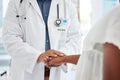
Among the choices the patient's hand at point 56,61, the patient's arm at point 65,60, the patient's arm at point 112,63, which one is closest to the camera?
the patient's arm at point 112,63

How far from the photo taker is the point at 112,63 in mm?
547

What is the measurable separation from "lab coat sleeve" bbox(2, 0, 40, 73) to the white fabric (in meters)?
0.88

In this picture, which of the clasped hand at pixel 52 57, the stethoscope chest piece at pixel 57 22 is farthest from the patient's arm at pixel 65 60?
the stethoscope chest piece at pixel 57 22

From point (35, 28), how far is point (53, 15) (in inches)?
7.3

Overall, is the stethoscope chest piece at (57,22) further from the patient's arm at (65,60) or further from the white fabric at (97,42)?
the white fabric at (97,42)

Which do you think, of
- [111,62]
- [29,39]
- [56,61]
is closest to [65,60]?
[56,61]

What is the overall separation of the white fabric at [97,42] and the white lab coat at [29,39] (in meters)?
0.89

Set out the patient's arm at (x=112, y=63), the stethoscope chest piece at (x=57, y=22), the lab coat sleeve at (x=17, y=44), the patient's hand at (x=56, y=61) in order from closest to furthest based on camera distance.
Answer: the patient's arm at (x=112, y=63)
the patient's hand at (x=56, y=61)
the lab coat sleeve at (x=17, y=44)
the stethoscope chest piece at (x=57, y=22)

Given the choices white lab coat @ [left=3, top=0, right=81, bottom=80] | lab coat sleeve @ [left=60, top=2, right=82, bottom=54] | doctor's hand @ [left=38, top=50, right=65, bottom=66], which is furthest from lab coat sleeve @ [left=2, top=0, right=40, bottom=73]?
lab coat sleeve @ [left=60, top=2, right=82, bottom=54]

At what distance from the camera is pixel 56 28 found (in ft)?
5.56

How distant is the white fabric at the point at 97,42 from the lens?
22.9 inches

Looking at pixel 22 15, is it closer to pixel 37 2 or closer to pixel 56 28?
pixel 37 2

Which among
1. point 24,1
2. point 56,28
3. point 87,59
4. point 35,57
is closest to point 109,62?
point 87,59

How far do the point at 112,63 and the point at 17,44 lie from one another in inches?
44.3
